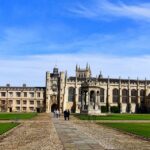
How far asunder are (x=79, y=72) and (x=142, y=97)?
90.4 feet

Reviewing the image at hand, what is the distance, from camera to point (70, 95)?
129 metres

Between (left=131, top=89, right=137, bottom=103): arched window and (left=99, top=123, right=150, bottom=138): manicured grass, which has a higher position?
(left=131, top=89, right=137, bottom=103): arched window

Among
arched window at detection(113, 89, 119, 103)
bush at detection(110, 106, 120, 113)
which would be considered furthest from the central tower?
bush at detection(110, 106, 120, 113)

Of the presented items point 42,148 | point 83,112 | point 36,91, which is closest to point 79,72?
point 36,91

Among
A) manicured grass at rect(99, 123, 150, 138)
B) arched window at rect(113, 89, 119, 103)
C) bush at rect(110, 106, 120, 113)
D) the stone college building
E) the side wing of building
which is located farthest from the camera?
the side wing of building

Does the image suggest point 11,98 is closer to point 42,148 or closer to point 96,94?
point 96,94

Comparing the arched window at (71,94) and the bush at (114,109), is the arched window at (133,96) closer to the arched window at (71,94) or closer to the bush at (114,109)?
the bush at (114,109)

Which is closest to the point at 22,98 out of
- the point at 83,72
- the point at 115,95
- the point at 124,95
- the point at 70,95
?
the point at 70,95

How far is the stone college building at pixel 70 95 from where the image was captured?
420 feet

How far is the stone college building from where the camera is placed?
5039 inches

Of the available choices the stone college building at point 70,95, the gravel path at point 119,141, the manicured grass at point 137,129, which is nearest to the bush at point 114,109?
the stone college building at point 70,95

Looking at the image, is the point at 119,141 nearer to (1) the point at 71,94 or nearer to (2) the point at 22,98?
(1) the point at 71,94

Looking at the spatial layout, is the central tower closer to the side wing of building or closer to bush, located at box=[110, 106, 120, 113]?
the side wing of building

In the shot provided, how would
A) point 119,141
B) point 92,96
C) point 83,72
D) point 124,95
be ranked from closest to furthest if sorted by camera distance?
point 119,141 → point 92,96 → point 124,95 → point 83,72
